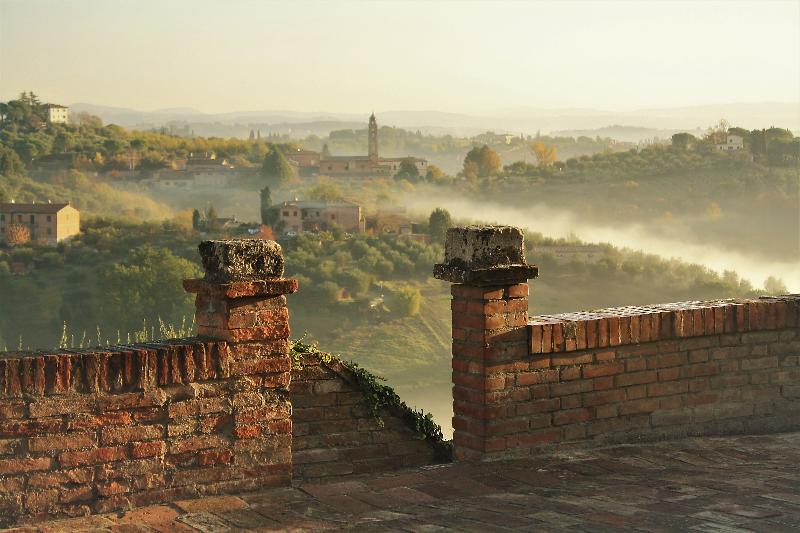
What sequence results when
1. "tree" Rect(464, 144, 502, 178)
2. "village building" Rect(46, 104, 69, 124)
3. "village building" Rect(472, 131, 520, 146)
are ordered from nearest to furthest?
"village building" Rect(46, 104, 69, 124)
"tree" Rect(464, 144, 502, 178)
"village building" Rect(472, 131, 520, 146)

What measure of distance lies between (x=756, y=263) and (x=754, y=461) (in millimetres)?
94276

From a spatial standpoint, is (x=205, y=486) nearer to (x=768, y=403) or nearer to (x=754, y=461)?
(x=754, y=461)

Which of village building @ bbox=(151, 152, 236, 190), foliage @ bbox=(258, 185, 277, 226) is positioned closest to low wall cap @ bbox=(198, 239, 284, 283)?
foliage @ bbox=(258, 185, 277, 226)

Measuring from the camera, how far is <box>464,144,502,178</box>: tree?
10356cm

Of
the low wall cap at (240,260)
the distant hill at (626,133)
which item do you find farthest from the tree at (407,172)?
the low wall cap at (240,260)

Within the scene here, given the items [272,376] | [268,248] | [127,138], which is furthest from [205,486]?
[127,138]

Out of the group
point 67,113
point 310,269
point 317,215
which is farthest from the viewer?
point 67,113

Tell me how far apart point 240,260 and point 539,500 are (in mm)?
1491

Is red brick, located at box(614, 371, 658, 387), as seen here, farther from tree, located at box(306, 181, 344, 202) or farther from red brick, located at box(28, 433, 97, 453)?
tree, located at box(306, 181, 344, 202)

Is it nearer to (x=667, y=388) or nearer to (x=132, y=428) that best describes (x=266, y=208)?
(x=667, y=388)

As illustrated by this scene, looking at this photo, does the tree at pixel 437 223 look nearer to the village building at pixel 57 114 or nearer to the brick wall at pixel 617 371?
the village building at pixel 57 114

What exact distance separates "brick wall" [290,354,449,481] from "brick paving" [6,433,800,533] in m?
0.39

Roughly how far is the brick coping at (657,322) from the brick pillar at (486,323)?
14cm

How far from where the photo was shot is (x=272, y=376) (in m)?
4.22
